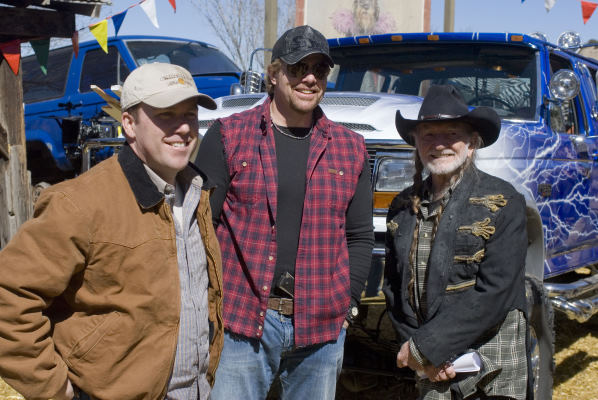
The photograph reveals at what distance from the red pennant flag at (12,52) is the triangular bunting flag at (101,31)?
1004mm

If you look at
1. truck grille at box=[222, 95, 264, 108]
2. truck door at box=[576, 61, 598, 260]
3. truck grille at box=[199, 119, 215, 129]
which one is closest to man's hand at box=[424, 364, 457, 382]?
truck grille at box=[199, 119, 215, 129]

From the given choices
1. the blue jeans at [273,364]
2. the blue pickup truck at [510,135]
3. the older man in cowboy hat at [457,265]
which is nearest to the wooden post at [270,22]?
the blue pickup truck at [510,135]

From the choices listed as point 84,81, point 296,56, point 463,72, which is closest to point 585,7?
point 463,72

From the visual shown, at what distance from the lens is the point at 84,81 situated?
9094 mm

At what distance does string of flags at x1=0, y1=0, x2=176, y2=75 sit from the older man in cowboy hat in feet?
13.9

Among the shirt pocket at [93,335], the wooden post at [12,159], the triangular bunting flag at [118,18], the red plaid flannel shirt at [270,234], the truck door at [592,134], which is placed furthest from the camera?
the triangular bunting flag at [118,18]

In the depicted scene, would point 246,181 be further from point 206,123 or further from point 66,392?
point 206,123

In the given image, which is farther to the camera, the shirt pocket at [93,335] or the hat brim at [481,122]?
the hat brim at [481,122]

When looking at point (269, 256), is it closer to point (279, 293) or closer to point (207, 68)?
point (279, 293)

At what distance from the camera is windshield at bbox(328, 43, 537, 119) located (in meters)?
4.57

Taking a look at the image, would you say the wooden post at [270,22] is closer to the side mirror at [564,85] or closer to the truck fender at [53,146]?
the truck fender at [53,146]

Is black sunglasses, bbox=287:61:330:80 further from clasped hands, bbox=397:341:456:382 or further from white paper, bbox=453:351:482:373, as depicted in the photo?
white paper, bbox=453:351:482:373

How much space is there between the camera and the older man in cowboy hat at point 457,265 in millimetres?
2635

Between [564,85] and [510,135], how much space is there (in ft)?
2.07
